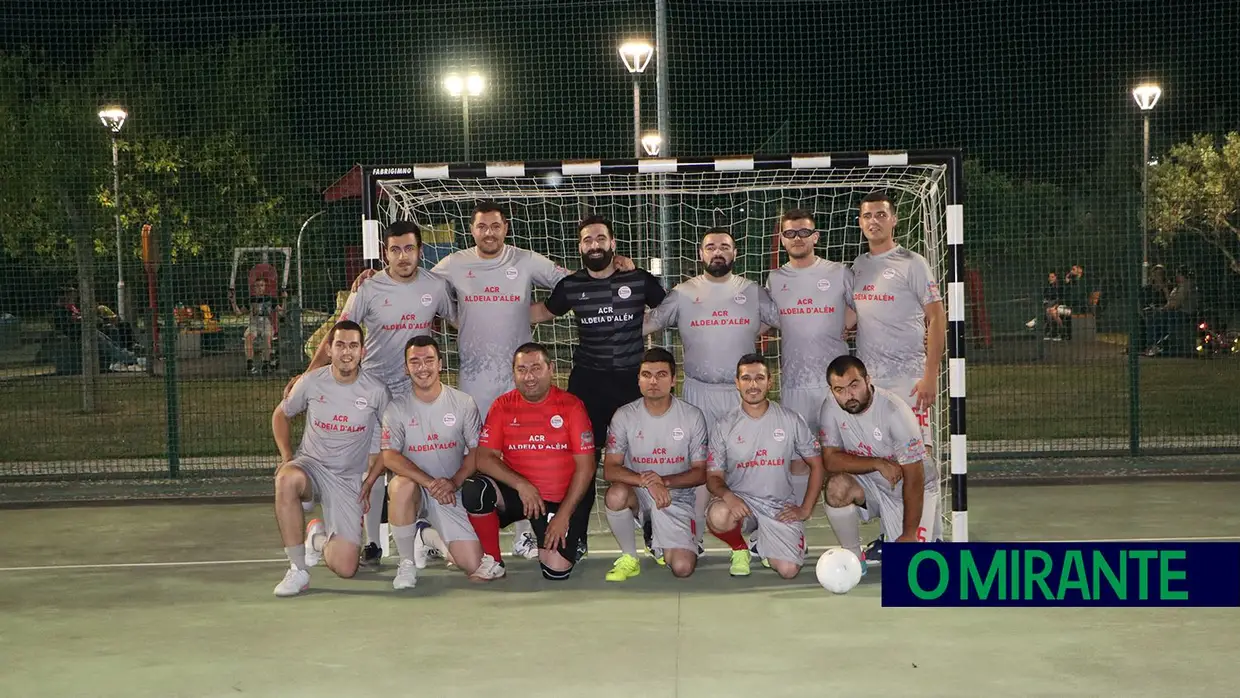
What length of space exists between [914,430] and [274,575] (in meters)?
3.42

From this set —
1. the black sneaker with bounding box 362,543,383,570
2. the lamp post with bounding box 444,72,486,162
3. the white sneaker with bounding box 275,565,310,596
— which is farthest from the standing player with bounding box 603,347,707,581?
the lamp post with bounding box 444,72,486,162

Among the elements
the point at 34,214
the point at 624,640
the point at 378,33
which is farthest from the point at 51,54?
the point at 624,640

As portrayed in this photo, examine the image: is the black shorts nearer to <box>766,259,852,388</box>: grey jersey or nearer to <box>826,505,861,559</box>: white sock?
<box>826,505,861,559</box>: white sock

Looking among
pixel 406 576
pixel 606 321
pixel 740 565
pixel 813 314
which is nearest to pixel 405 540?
pixel 406 576

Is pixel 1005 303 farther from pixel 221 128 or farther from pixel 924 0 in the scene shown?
pixel 221 128

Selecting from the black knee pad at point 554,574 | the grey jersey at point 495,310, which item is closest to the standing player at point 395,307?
the grey jersey at point 495,310

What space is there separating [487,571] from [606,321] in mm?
1494

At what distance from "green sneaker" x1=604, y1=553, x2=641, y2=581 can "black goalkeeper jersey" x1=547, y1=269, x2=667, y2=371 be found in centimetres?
107

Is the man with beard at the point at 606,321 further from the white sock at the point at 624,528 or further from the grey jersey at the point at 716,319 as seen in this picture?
the white sock at the point at 624,528

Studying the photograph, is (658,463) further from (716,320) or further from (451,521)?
(451,521)

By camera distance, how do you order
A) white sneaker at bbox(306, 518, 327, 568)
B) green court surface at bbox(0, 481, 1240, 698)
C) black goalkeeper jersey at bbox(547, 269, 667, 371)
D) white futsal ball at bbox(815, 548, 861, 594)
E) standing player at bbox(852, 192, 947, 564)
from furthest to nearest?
1. black goalkeeper jersey at bbox(547, 269, 667, 371)
2. standing player at bbox(852, 192, 947, 564)
3. white sneaker at bbox(306, 518, 327, 568)
4. white futsal ball at bbox(815, 548, 861, 594)
5. green court surface at bbox(0, 481, 1240, 698)

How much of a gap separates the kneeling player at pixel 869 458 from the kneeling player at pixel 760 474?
122mm

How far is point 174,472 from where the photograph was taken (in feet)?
33.2

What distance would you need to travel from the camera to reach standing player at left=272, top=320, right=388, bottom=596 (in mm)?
6512
